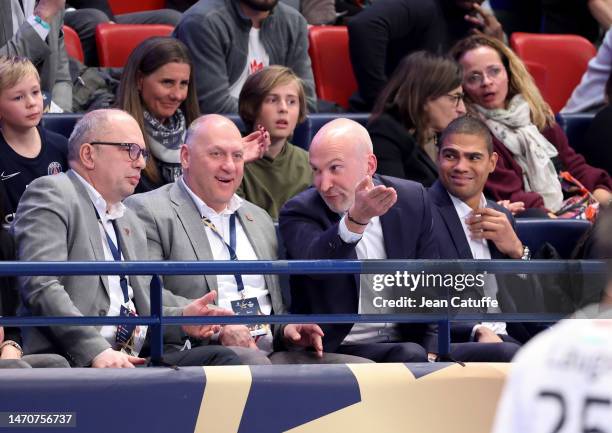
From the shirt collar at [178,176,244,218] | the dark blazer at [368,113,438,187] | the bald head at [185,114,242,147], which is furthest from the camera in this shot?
the dark blazer at [368,113,438,187]

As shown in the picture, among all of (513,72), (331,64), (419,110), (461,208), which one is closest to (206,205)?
(461,208)

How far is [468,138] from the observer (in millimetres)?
5961

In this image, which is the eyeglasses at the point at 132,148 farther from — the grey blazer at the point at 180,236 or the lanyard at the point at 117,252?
the lanyard at the point at 117,252

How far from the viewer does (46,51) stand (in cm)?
661

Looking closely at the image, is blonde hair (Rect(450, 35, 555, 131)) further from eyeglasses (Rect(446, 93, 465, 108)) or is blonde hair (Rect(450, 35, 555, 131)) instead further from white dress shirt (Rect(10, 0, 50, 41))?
white dress shirt (Rect(10, 0, 50, 41))

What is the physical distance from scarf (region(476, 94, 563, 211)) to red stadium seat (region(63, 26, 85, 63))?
2186mm

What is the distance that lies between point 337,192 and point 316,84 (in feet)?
8.91

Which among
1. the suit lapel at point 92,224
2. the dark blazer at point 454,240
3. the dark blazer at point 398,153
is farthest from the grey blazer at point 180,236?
the dark blazer at point 398,153

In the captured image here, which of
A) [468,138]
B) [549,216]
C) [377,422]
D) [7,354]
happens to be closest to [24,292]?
[7,354]

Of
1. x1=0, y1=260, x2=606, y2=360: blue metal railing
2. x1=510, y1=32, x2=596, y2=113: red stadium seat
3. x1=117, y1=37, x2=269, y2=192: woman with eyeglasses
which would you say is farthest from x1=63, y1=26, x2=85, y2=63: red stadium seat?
x1=0, y1=260, x2=606, y2=360: blue metal railing

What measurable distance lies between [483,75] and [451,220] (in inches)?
61.3

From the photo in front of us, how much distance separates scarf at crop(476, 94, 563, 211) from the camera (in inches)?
275

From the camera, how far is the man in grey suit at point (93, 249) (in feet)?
15.3

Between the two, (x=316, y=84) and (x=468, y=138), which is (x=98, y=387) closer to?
(x=468, y=138)
